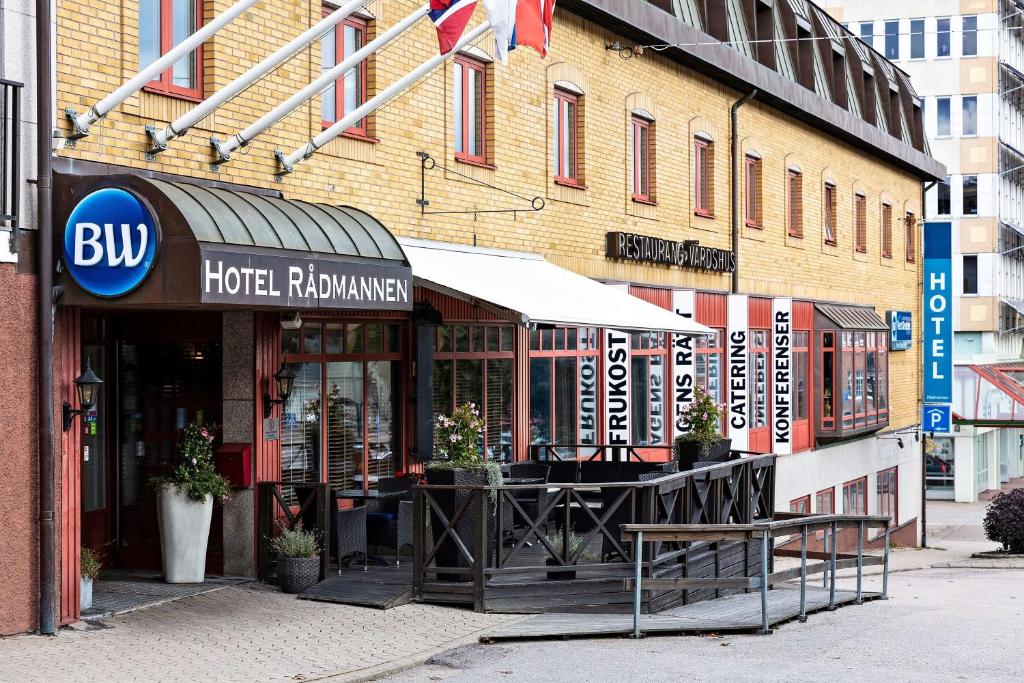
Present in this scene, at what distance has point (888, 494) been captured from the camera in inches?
1375

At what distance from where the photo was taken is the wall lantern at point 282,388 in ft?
42.4

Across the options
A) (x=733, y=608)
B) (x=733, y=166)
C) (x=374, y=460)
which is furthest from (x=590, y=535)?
(x=733, y=166)

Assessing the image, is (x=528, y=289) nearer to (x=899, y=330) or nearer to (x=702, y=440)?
(x=702, y=440)

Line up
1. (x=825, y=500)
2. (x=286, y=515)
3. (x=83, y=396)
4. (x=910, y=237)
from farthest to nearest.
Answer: (x=910, y=237) < (x=825, y=500) < (x=286, y=515) < (x=83, y=396)

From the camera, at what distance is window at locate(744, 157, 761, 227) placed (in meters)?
26.0

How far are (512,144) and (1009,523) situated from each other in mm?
14585

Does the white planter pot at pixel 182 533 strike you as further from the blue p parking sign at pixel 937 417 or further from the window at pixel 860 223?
the blue p parking sign at pixel 937 417

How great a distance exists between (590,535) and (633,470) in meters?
3.87

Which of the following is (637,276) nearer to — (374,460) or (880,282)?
(374,460)

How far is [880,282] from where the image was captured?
35.3 metres

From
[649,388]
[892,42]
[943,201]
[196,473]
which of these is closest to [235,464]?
[196,473]

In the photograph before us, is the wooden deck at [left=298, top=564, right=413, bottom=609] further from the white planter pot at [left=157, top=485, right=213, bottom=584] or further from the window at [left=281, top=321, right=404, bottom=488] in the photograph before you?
the window at [left=281, top=321, right=404, bottom=488]

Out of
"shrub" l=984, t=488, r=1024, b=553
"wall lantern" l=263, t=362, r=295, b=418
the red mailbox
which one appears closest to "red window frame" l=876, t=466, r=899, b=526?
"shrub" l=984, t=488, r=1024, b=553

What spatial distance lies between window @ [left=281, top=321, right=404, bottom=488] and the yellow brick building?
238 mm
